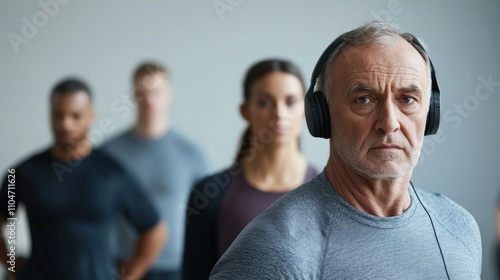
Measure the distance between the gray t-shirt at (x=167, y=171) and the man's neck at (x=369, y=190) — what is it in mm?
2085

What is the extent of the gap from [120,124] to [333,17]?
105 centimetres

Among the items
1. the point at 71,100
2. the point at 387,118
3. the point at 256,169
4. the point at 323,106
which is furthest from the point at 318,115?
the point at 71,100

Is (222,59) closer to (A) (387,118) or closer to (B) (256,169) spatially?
(B) (256,169)

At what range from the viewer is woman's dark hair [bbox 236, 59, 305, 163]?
2.59 m

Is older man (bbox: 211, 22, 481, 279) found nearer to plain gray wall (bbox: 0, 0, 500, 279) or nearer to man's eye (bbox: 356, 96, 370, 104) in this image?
man's eye (bbox: 356, 96, 370, 104)

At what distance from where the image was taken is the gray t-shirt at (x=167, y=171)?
10.9 ft

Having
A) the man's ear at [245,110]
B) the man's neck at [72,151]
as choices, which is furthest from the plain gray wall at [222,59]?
the man's ear at [245,110]

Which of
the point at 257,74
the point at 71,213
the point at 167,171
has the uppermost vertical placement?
the point at 257,74

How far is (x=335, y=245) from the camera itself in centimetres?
119

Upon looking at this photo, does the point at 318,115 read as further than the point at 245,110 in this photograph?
No

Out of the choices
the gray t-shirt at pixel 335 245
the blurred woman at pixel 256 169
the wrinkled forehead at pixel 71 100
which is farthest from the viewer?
the wrinkled forehead at pixel 71 100

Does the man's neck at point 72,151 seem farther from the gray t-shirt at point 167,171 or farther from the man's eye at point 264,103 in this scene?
the man's eye at point 264,103

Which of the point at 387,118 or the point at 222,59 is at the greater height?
the point at 222,59

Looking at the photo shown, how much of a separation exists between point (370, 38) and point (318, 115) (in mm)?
152
